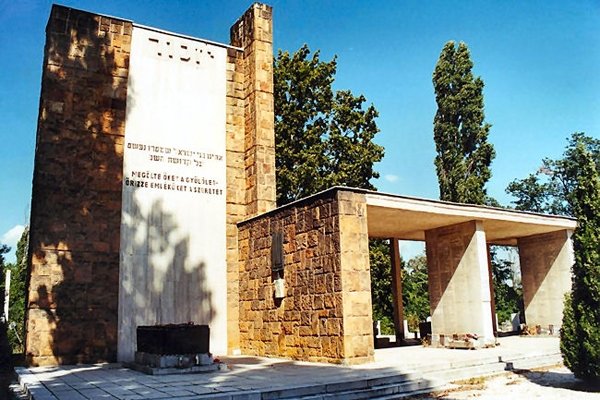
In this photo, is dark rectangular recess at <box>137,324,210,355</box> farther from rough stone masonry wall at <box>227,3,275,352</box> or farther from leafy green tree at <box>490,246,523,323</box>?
leafy green tree at <box>490,246,523,323</box>

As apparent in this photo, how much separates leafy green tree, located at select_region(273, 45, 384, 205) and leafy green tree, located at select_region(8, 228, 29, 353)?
11359mm

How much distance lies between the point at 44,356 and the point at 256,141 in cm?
696

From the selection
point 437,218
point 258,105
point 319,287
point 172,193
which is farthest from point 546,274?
point 172,193

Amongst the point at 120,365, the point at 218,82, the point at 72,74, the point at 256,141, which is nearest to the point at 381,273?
the point at 256,141

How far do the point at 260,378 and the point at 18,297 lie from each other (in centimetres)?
2210

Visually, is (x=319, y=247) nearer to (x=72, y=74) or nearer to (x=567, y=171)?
(x=72, y=74)

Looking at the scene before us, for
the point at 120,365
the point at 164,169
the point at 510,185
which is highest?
the point at 510,185

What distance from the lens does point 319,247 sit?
33.0 feet

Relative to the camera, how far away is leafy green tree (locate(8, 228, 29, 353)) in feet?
75.2

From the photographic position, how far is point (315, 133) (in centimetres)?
2028

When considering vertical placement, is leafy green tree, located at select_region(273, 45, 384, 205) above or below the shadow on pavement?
above

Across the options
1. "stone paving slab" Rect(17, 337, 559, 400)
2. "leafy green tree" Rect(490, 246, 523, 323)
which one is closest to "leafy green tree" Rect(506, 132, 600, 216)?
"leafy green tree" Rect(490, 246, 523, 323)

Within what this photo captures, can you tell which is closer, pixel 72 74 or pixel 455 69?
pixel 72 74

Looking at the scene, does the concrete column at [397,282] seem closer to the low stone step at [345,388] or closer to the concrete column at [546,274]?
the concrete column at [546,274]
